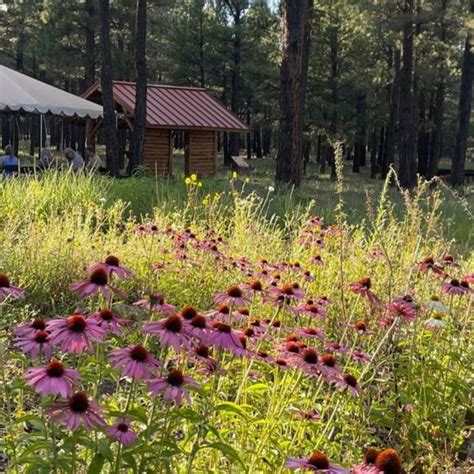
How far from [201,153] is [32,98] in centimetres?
907

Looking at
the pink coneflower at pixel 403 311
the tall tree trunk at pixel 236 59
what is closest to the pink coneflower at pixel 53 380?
the pink coneflower at pixel 403 311

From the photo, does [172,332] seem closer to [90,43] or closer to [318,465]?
[318,465]

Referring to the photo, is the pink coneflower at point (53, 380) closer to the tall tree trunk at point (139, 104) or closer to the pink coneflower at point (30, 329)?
the pink coneflower at point (30, 329)

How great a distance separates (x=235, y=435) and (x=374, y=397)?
0.90 meters

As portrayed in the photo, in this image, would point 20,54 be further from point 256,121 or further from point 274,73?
point 274,73

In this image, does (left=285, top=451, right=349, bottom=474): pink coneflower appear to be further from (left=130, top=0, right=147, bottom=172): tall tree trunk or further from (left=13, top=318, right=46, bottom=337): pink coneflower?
(left=130, top=0, right=147, bottom=172): tall tree trunk

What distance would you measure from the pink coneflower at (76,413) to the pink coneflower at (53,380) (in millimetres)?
24

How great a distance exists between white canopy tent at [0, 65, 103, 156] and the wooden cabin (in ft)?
17.0

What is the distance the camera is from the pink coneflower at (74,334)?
4.75ft

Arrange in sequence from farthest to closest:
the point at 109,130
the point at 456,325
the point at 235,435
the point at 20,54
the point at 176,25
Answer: the point at 20,54, the point at 176,25, the point at 109,130, the point at 456,325, the point at 235,435

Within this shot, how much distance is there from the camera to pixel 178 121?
20406 mm

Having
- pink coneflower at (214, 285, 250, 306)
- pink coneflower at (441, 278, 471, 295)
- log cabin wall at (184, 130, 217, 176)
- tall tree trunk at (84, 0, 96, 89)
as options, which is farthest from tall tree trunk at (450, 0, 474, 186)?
pink coneflower at (214, 285, 250, 306)

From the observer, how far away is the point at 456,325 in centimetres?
357

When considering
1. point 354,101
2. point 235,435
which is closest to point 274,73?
point 354,101
